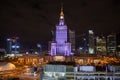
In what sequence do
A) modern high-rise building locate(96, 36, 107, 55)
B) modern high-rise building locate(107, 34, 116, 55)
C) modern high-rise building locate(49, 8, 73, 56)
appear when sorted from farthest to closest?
modern high-rise building locate(96, 36, 107, 55) → modern high-rise building locate(107, 34, 116, 55) → modern high-rise building locate(49, 8, 73, 56)

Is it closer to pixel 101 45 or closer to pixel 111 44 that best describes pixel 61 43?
pixel 111 44

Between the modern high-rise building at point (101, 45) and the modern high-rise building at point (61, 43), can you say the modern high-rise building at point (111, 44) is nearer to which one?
the modern high-rise building at point (101, 45)

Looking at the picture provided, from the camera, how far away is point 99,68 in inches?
2435

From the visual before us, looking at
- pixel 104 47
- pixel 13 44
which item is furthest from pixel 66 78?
pixel 104 47

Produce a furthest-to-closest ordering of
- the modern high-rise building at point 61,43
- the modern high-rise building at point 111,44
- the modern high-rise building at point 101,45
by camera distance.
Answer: the modern high-rise building at point 101,45 < the modern high-rise building at point 111,44 < the modern high-rise building at point 61,43

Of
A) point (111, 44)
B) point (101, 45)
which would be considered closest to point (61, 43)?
point (111, 44)

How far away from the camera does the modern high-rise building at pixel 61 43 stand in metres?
136

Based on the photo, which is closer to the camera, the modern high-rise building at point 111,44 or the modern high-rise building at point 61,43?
the modern high-rise building at point 61,43

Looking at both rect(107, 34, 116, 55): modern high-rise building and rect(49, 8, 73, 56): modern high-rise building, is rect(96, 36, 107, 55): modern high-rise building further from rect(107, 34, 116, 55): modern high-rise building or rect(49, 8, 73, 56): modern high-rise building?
rect(49, 8, 73, 56): modern high-rise building

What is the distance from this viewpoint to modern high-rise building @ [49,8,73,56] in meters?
136

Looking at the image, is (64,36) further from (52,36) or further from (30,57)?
(52,36)

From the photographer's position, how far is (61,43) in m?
138

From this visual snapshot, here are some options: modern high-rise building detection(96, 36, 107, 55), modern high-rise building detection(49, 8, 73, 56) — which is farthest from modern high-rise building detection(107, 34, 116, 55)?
modern high-rise building detection(49, 8, 73, 56)

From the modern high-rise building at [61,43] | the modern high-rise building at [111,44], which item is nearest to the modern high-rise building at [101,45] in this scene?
the modern high-rise building at [111,44]
